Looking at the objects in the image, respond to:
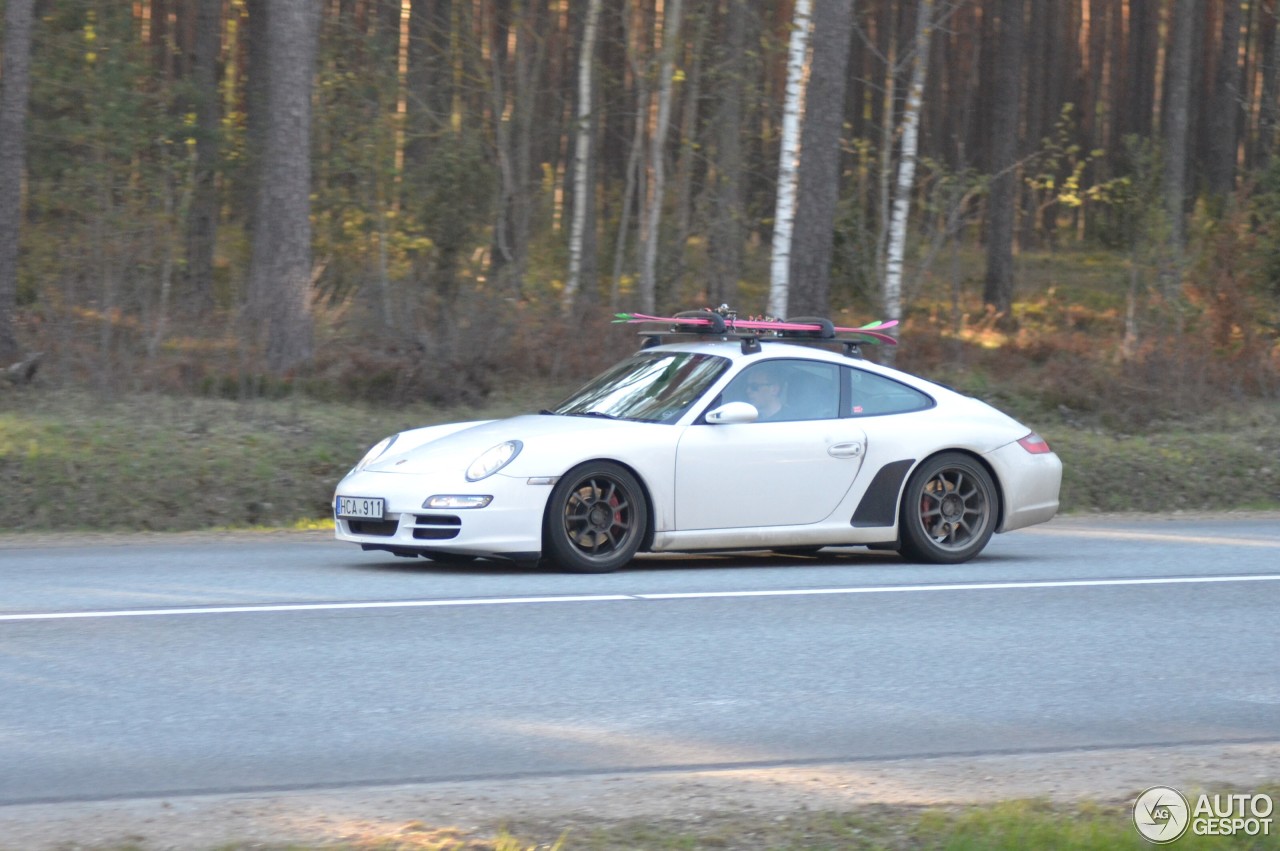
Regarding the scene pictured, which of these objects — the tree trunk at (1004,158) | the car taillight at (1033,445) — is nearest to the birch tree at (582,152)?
the tree trunk at (1004,158)

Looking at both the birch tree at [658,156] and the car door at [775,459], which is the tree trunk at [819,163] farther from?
the car door at [775,459]

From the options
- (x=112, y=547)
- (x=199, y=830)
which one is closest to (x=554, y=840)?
(x=199, y=830)

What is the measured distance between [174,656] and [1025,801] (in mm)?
4013

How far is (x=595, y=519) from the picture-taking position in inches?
384

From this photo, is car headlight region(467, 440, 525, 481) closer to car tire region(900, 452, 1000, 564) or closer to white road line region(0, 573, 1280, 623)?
white road line region(0, 573, 1280, 623)

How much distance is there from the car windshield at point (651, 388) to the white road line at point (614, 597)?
141 centimetres

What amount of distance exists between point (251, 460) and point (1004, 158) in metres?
23.6

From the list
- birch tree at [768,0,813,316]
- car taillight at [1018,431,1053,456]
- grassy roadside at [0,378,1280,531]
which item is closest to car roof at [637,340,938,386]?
car taillight at [1018,431,1053,456]

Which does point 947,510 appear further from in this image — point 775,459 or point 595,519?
point 595,519

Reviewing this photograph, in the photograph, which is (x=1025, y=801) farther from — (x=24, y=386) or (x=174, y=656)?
(x=24, y=386)

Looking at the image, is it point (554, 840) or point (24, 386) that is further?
point (24, 386)

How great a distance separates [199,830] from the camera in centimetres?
462

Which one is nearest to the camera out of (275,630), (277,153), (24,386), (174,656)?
(174,656)

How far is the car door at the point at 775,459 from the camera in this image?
9.92 meters
